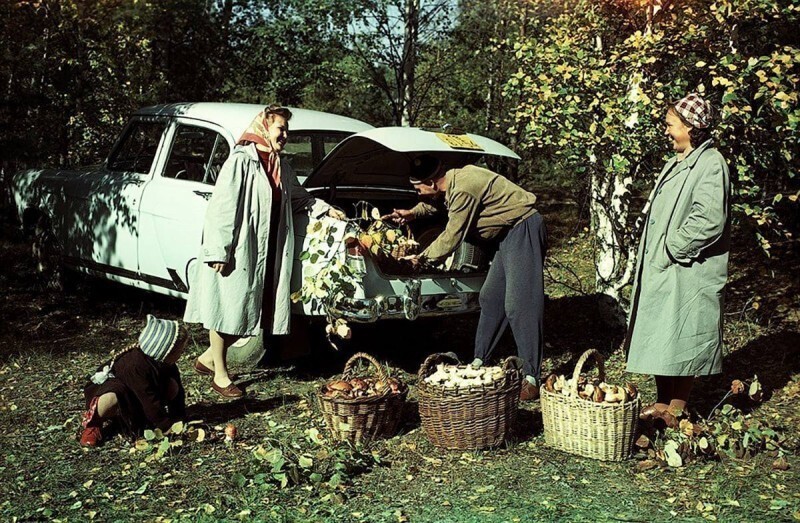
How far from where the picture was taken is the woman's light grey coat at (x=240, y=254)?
5.81 meters

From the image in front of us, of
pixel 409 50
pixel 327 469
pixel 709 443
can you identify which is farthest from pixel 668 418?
pixel 409 50

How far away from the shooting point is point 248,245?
19.2 ft

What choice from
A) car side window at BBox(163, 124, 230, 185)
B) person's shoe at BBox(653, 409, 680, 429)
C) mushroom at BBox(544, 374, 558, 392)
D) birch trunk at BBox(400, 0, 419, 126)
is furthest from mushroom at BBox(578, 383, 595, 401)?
birch trunk at BBox(400, 0, 419, 126)

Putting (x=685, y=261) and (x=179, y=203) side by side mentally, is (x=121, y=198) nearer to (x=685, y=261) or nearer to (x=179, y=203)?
(x=179, y=203)

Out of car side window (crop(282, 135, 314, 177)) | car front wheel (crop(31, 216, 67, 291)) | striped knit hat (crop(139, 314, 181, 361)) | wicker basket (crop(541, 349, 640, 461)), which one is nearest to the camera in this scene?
wicker basket (crop(541, 349, 640, 461))

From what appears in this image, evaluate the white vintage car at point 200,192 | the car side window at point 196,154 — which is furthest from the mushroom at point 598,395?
the car side window at point 196,154

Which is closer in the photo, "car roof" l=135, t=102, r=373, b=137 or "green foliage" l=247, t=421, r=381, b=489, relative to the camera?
"green foliage" l=247, t=421, r=381, b=489

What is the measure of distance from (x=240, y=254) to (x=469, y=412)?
6.23 ft

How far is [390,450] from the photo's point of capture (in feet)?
17.1

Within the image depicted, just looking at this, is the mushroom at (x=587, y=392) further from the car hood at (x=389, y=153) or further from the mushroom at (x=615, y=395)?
the car hood at (x=389, y=153)

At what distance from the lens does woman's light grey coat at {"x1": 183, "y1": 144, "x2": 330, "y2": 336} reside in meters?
5.81

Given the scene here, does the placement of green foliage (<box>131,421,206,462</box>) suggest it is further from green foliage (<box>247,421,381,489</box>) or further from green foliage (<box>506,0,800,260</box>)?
green foliage (<box>506,0,800,260</box>)

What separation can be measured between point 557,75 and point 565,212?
7.67 meters

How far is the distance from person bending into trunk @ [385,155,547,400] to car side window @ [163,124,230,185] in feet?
5.67
